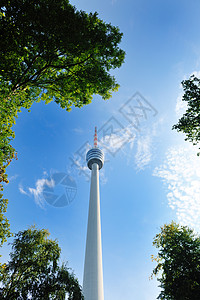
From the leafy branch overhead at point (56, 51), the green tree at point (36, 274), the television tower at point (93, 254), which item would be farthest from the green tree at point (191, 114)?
the television tower at point (93, 254)

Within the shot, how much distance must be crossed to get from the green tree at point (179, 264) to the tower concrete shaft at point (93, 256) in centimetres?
3482

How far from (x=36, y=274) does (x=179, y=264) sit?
11.8 meters

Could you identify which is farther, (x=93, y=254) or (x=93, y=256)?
(x=93, y=254)

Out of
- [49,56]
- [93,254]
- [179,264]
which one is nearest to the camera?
[49,56]

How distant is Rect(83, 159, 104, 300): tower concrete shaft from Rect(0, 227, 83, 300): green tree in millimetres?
35460

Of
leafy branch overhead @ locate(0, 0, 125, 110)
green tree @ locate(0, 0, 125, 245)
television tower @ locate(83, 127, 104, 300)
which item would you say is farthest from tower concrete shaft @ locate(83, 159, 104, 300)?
leafy branch overhead @ locate(0, 0, 125, 110)

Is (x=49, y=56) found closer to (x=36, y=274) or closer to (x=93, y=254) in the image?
(x=36, y=274)

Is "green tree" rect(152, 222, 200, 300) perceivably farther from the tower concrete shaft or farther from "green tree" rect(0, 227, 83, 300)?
the tower concrete shaft

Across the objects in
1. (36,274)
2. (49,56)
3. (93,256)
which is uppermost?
(49,56)

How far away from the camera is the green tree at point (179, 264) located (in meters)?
14.5

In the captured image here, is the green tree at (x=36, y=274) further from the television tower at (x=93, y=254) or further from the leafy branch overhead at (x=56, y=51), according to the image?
the television tower at (x=93, y=254)

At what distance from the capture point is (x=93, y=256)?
50062 millimetres

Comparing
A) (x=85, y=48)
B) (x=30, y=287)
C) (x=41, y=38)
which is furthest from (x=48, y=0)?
(x=30, y=287)

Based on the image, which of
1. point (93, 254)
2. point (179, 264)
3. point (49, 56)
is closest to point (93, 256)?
point (93, 254)
